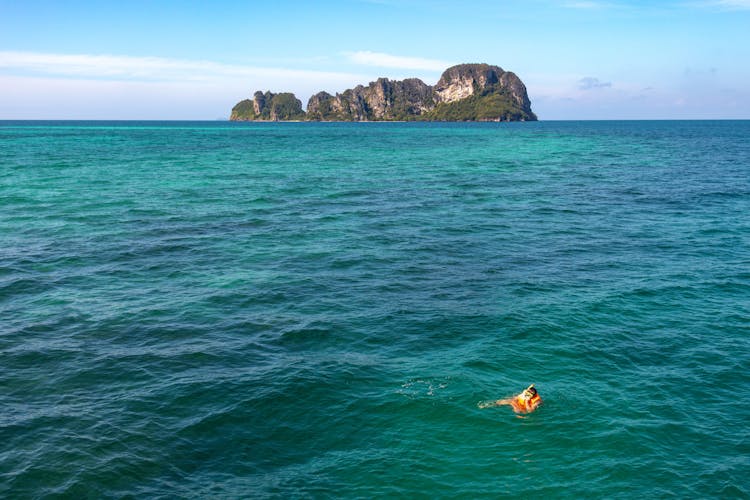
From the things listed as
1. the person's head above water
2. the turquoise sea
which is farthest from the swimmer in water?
the turquoise sea

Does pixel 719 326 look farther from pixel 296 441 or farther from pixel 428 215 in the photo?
pixel 428 215

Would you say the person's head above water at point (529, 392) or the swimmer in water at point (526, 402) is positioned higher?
the person's head above water at point (529, 392)

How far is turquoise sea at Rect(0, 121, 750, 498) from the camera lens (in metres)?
19.1

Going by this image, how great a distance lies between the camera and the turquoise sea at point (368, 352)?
19.1 m

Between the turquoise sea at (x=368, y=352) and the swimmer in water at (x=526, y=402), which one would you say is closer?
the turquoise sea at (x=368, y=352)

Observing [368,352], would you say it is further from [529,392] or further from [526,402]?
[529,392]

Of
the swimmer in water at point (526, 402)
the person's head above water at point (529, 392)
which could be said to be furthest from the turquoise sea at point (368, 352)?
the person's head above water at point (529, 392)

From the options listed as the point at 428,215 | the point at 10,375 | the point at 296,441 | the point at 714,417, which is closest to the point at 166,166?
the point at 428,215

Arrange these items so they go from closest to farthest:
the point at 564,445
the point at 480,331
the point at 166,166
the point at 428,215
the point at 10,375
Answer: the point at 564,445
the point at 10,375
the point at 480,331
the point at 428,215
the point at 166,166

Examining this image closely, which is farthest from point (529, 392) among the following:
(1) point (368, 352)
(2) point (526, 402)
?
(1) point (368, 352)

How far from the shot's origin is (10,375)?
2475 centimetres

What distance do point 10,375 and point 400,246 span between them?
29.2m

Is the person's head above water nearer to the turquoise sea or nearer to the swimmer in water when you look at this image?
the swimmer in water

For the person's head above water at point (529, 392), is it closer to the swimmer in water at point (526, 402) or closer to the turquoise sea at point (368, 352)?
the swimmer in water at point (526, 402)
